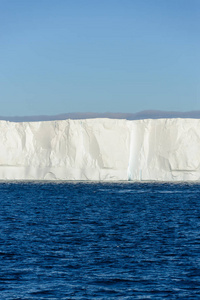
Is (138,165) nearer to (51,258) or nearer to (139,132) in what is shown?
(139,132)

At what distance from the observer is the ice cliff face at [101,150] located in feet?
195

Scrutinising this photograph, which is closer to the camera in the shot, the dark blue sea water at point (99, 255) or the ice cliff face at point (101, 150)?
the dark blue sea water at point (99, 255)

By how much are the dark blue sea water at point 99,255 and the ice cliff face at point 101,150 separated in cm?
2942

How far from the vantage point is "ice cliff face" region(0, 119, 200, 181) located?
59500mm

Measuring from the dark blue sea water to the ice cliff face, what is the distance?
29.4m

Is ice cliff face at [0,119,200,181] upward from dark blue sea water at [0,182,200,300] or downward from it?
upward

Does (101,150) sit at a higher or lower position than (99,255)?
higher

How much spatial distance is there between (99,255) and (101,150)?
1704 inches

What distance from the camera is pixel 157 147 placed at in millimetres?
60281

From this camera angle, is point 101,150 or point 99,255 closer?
point 99,255

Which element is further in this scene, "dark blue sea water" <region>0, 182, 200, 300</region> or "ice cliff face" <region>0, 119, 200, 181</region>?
"ice cliff face" <region>0, 119, 200, 181</region>

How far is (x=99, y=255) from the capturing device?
1677 cm

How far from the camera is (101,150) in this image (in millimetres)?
59906

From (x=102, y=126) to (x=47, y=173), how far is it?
8584mm
